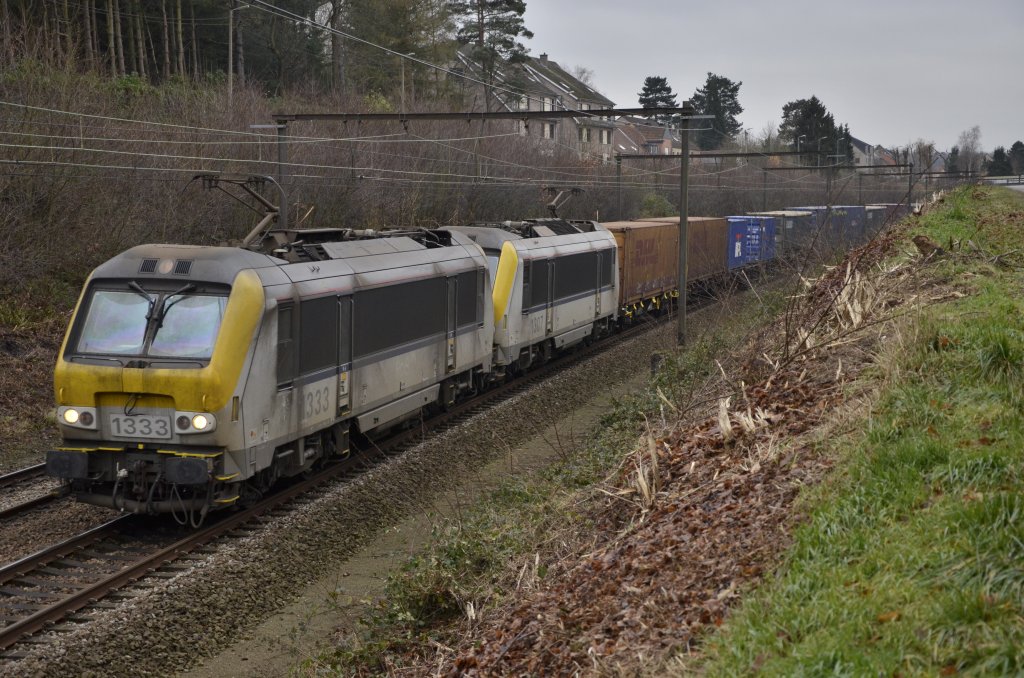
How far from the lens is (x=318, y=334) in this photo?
12.7 meters

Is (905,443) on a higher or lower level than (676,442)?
higher

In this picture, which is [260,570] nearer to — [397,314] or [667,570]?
[397,314]

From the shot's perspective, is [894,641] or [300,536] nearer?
[894,641]

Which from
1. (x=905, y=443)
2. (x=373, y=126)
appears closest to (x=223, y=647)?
(x=905, y=443)

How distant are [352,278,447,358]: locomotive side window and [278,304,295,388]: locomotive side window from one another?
5.21 ft

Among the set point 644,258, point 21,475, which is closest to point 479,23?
point 644,258

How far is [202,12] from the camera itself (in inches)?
1710

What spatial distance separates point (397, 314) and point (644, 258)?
16.6 meters

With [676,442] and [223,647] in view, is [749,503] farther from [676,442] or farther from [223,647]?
[223,647]

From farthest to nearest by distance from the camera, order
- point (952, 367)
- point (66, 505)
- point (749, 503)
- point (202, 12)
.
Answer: point (202, 12)
point (66, 505)
point (952, 367)
point (749, 503)

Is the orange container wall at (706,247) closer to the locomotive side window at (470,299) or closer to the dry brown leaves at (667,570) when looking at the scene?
the locomotive side window at (470,299)

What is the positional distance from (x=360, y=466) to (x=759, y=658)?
10048 millimetres

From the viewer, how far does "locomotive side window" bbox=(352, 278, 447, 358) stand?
1383cm

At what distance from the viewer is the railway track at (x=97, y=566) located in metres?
9.03
